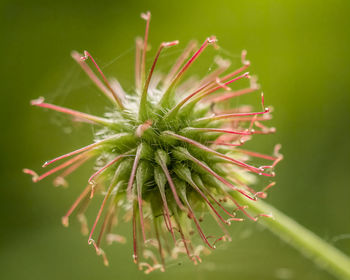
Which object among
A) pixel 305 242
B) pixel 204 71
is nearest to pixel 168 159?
pixel 305 242

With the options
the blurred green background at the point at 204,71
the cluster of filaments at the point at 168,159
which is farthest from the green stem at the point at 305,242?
the blurred green background at the point at 204,71

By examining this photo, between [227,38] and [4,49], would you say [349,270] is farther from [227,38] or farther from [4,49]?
[4,49]

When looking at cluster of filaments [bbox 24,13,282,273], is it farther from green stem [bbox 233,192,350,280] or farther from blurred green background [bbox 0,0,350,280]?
blurred green background [bbox 0,0,350,280]

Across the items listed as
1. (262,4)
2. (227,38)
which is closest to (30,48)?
(227,38)

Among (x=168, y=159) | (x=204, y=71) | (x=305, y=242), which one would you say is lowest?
(x=305, y=242)

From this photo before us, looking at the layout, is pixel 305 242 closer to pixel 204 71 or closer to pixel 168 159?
pixel 168 159

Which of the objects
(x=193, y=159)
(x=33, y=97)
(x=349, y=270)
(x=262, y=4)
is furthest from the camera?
(x=33, y=97)

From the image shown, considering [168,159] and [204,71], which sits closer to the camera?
[168,159]
